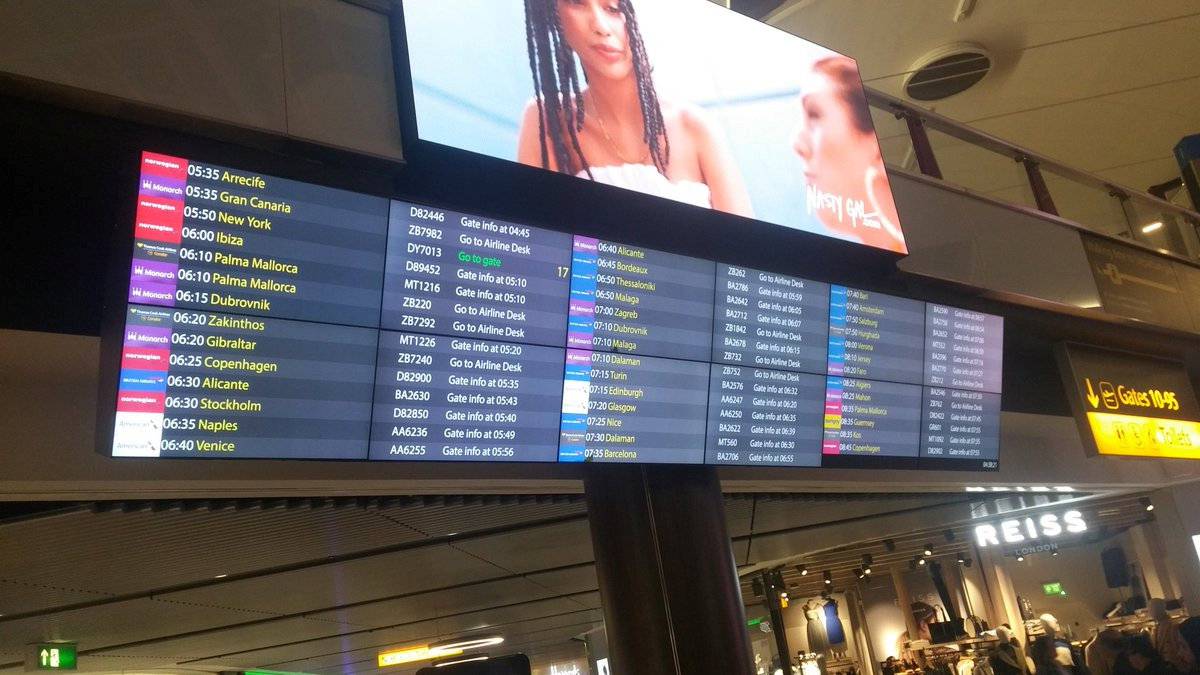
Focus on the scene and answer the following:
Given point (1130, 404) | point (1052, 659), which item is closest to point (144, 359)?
point (1130, 404)

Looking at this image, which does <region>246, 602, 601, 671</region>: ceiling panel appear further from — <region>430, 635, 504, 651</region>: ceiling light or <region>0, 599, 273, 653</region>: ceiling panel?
<region>0, 599, 273, 653</region>: ceiling panel

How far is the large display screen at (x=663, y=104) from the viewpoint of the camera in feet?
8.35

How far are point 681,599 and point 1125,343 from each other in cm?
336

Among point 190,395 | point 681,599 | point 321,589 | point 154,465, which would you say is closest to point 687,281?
point 681,599

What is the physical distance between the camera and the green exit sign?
613 centimetres

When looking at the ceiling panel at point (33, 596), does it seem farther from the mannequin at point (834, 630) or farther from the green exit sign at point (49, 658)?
the mannequin at point (834, 630)

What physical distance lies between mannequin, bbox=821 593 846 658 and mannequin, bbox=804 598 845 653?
105 mm

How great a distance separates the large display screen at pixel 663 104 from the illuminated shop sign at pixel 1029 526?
6594 millimetres

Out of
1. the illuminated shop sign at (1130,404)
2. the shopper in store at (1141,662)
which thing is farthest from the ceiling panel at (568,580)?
the shopper in store at (1141,662)

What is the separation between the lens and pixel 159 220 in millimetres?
2047

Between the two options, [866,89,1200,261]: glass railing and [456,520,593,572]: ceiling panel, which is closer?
[866,89,1200,261]: glass railing

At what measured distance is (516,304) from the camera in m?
2.55

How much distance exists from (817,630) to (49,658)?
17.2m

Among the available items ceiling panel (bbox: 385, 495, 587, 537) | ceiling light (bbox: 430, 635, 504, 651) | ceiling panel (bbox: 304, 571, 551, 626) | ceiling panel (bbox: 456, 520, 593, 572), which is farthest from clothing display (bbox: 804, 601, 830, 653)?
ceiling panel (bbox: 385, 495, 587, 537)
